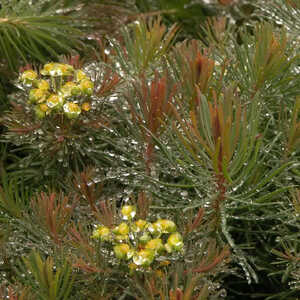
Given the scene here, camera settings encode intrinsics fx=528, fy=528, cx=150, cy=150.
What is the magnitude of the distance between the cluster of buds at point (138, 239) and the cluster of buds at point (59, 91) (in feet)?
0.65

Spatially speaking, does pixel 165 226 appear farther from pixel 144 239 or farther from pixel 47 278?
pixel 47 278

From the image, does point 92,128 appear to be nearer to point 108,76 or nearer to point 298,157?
point 108,76

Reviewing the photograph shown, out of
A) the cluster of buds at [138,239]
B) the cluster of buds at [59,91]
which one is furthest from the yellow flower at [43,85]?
the cluster of buds at [138,239]

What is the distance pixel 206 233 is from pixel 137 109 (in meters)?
0.19

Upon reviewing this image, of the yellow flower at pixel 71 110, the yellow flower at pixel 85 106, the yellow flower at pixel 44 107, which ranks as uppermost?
the yellow flower at pixel 44 107

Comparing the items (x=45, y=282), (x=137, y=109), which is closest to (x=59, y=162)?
(x=137, y=109)

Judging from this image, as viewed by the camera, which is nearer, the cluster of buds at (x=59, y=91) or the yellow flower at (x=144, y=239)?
the yellow flower at (x=144, y=239)

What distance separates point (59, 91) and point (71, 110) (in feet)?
0.11

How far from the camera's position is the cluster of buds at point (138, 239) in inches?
23.4

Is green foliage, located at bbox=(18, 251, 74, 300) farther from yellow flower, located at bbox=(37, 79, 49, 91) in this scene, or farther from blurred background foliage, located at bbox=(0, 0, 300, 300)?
yellow flower, located at bbox=(37, 79, 49, 91)

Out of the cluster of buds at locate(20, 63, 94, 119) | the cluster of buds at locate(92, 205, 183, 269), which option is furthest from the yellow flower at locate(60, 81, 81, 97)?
the cluster of buds at locate(92, 205, 183, 269)

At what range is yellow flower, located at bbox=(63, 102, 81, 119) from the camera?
29.2 inches

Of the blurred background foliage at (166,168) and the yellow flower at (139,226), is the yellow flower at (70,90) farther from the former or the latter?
the yellow flower at (139,226)

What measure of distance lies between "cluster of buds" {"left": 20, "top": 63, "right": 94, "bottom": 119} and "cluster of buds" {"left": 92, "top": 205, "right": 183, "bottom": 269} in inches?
7.8
